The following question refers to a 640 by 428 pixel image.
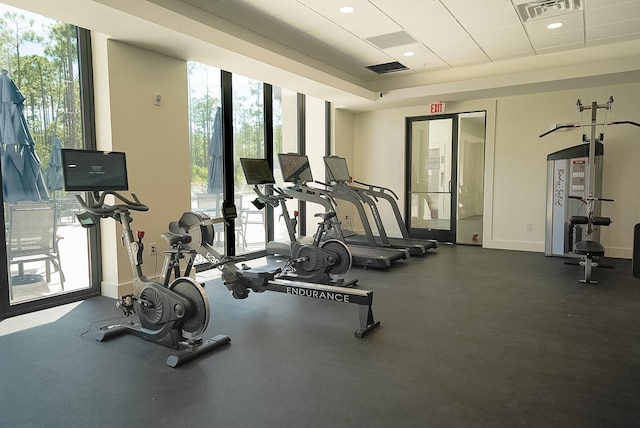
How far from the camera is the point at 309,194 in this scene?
5566 millimetres

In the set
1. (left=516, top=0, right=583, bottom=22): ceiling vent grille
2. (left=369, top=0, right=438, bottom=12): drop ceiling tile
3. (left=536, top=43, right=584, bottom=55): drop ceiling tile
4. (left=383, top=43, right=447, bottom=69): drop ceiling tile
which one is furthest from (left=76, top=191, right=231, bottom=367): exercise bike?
(left=536, top=43, right=584, bottom=55): drop ceiling tile

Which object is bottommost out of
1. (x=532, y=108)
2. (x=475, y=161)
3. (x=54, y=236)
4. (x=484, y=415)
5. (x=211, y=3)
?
(x=484, y=415)

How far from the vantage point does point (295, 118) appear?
8109mm

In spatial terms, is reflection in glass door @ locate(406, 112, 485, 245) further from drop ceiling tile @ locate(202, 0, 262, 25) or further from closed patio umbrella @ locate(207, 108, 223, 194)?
drop ceiling tile @ locate(202, 0, 262, 25)

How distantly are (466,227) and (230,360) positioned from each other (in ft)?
21.2

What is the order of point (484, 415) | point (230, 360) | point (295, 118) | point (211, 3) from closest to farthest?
point (484, 415) → point (230, 360) → point (211, 3) → point (295, 118)

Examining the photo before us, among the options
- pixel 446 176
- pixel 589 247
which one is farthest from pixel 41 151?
pixel 446 176

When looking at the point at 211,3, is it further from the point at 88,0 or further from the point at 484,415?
the point at 484,415

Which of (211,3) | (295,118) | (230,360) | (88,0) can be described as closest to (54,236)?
(88,0)

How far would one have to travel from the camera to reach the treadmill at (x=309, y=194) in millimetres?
5551

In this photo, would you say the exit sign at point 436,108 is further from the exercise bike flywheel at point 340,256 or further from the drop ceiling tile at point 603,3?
the exercise bike flywheel at point 340,256

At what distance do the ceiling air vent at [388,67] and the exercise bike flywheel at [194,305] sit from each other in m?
5.48

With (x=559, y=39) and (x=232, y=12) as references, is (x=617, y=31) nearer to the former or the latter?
(x=559, y=39)

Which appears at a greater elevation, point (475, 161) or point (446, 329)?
point (475, 161)
